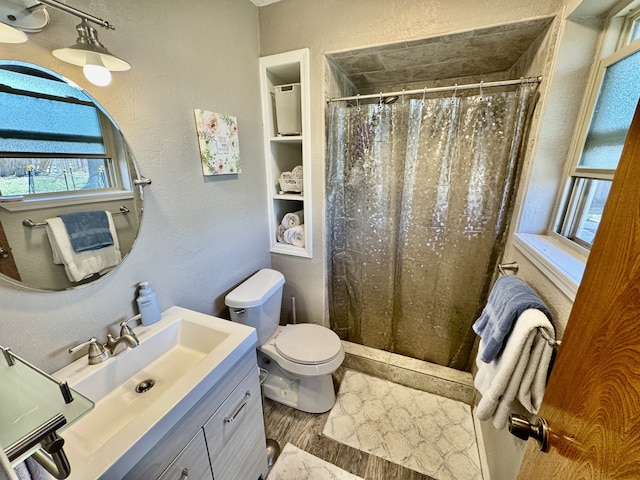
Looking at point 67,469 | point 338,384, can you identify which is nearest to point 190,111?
point 67,469

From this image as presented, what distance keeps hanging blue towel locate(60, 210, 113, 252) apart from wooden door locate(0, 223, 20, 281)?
144 mm

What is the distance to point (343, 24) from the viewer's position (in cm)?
142

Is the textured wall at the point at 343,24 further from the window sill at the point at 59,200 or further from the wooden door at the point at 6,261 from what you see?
the wooden door at the point at 6,261

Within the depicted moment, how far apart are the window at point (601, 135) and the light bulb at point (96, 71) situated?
1826 millimetres

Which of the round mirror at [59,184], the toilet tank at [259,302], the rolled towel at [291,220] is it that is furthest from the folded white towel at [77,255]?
the rolled towel at [291,220]

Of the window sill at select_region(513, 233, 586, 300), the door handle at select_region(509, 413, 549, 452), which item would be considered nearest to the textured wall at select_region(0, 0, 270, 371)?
the door handle at select_region(509, 413, 549, 452)

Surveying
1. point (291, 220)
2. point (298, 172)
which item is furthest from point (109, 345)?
point (298, 172)

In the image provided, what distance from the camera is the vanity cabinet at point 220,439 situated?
744 millimetres

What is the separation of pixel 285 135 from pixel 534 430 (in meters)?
1.79

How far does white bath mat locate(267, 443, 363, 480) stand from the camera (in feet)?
4.32

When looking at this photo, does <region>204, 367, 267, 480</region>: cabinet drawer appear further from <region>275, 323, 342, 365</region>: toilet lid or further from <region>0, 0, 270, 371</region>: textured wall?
<region>0, 0, 270, 371</region>: textured wall

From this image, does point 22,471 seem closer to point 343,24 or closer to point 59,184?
point 59,184

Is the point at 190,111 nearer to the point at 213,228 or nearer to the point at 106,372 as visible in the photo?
the point at 213,228

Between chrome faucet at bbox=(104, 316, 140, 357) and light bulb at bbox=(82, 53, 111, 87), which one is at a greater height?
light bulb at bbox=(82, 53, 111, 87)
